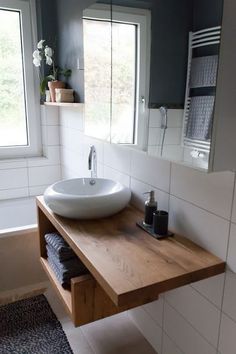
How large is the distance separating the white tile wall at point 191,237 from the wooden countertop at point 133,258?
9 cm

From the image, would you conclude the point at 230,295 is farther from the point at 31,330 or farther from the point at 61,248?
the point at 31,330

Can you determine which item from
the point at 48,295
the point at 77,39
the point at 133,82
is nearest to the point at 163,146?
the point at 133,82

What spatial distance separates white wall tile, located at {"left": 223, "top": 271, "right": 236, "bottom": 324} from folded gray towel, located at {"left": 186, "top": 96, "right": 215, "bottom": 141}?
550mm

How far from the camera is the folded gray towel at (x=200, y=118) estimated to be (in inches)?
39.8

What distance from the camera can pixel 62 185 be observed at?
1803mm

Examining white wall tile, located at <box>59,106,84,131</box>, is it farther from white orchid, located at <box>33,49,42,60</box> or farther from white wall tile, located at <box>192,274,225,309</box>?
white wall tile, located at <box>192,274,225,309</box>

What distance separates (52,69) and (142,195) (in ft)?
5.50

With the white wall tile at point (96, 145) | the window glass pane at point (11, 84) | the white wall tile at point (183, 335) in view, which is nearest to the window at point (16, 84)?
the window glass pane at point (11, 84)

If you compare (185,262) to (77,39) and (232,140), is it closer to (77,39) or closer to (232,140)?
(232,140)

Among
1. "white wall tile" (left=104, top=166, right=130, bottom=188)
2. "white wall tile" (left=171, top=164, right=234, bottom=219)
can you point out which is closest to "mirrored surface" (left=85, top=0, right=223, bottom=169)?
"white wall tile" (left=171, top=164, right=234, bottom=219)

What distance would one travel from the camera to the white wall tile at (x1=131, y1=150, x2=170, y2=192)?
1.43 meters

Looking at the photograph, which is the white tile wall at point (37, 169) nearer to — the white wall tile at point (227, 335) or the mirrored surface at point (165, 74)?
the mirrored surface at point (165, 74)

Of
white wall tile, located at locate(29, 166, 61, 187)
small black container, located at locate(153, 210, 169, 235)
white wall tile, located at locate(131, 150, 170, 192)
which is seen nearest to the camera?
small black container, located at locate(153, 210, 169, 235)

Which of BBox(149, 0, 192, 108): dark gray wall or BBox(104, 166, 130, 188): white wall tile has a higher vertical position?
BBox(149, 0, 192, 108): dark gray wall
